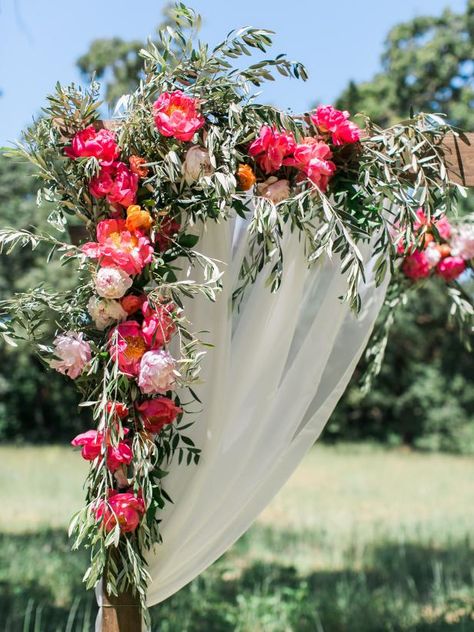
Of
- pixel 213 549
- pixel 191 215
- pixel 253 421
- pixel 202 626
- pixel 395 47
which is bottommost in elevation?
pixel 202 626

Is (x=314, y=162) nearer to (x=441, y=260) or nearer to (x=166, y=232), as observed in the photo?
(x=166, y=232)

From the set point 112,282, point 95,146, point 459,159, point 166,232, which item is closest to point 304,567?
point 459,159

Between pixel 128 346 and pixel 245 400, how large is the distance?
0.46 metres

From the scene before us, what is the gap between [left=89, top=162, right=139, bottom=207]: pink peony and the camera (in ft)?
7.09

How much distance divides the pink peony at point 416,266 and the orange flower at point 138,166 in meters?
1.22

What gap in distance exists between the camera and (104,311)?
2.14 meters

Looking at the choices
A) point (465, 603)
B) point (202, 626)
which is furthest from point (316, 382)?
point (465, 603)

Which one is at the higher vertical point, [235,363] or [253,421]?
[235,363]

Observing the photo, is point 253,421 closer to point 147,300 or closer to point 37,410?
point 147,300

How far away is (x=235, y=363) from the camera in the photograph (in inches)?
94.7

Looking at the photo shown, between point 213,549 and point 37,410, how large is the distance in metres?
14.4

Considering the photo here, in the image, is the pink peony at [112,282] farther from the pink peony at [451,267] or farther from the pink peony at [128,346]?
the pink peony at [451,267]

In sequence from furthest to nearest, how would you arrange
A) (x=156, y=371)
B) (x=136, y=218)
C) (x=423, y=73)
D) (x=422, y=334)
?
(x=422, y=334)
(x=423, y=73)
(x=136, y=218)
(x=156, y=371)

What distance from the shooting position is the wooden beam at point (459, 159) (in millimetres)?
2498
